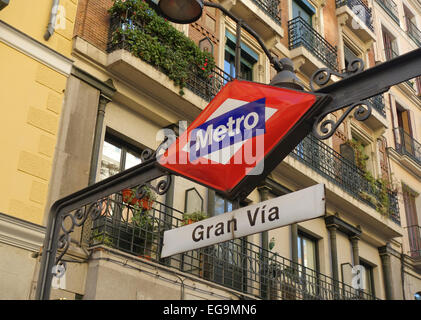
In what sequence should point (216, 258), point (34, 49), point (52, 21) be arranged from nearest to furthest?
point (34, 49) → point (52, 21) → point (216, 258)

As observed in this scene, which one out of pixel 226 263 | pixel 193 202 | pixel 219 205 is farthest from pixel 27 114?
pixel 219 205

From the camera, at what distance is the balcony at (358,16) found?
21.4 m

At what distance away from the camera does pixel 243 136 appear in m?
5.20

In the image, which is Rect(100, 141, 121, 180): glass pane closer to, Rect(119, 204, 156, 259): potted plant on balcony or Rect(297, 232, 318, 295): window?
Rect(119, 204, 156, 259): potted plant on balcony

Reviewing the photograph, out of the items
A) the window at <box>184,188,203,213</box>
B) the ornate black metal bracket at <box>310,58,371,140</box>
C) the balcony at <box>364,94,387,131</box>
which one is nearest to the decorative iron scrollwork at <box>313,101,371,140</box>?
the ornate black metal bracket at <box>310,58,371,140</box>

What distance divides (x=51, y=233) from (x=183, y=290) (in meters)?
4.89

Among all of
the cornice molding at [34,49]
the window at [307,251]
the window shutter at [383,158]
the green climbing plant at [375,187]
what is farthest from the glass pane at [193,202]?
the window shutter at [383,158]

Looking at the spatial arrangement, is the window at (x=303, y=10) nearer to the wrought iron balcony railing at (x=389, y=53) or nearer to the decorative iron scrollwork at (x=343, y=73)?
the wrought iron balcony railing at (x=389, y=53)

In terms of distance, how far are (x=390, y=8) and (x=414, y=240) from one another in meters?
10.2

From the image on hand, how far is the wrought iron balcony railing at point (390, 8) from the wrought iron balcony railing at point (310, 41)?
20.4 ft

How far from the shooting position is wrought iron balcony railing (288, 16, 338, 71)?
18.2 meters

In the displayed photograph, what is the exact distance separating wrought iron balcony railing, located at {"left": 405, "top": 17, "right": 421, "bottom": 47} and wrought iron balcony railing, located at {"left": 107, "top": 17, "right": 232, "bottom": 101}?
1412 centimetres

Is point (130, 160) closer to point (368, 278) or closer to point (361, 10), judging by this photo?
point (368, 278)

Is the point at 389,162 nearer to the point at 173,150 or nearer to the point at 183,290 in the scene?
the point at 183,290
